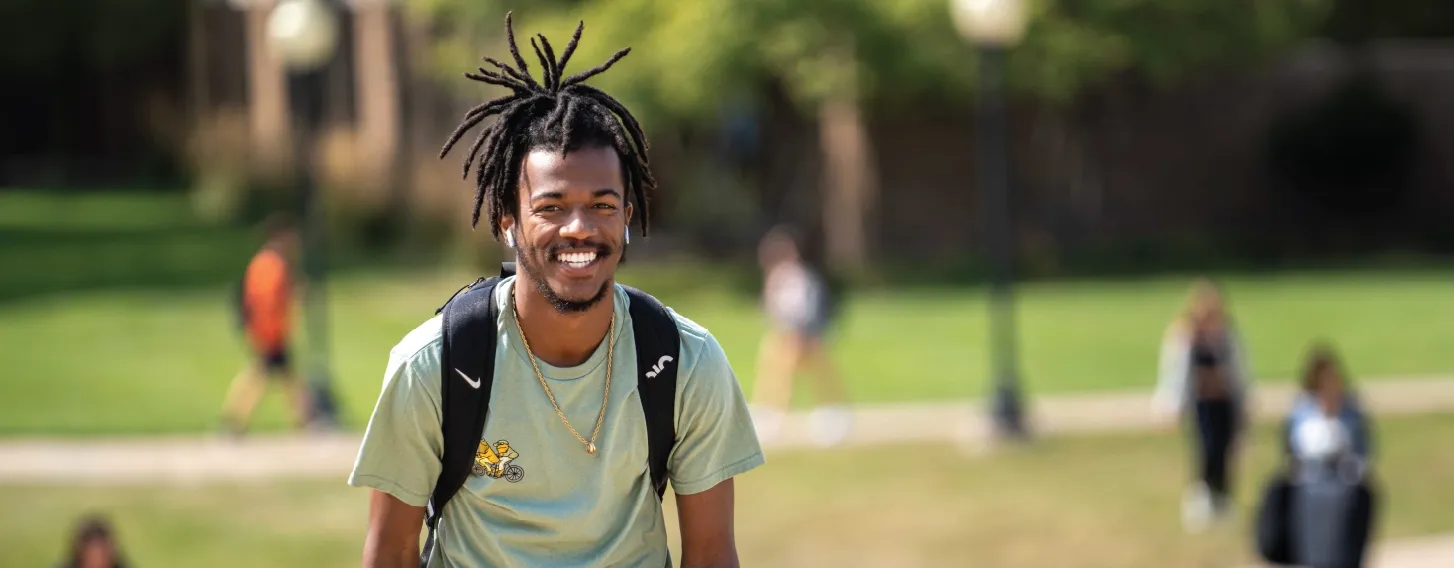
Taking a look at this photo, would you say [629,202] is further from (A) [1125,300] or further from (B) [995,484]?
(A) [1125,300]

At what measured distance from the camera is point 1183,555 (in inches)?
434

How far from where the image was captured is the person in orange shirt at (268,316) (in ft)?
46.5

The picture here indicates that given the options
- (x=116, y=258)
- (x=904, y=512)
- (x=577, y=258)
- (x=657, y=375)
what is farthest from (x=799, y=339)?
(x=116, y=258)

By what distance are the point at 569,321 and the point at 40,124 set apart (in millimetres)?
42234

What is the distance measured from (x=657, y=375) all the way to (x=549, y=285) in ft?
0.81

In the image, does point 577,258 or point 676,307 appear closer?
point 577,258

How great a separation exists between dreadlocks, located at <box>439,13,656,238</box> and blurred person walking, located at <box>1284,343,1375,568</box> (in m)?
6.21

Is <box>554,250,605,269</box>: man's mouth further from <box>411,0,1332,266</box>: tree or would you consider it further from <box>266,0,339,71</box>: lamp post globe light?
<box>411,0,1332,266</box>: tree

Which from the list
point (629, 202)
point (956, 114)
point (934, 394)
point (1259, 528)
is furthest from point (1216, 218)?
point (629, 202)

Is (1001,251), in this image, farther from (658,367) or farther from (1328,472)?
(658,367)

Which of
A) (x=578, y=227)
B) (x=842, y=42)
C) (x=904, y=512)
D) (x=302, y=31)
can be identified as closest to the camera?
(x=578, y=227)

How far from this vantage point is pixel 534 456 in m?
3.10

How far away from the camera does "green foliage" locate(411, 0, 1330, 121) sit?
884 inches

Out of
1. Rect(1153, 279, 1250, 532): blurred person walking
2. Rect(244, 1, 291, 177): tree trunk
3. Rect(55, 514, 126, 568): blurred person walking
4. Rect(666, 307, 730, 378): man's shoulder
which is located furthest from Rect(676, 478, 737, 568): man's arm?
Rect(244, 1, 291, 177): tree trunk
